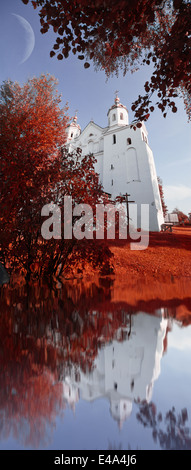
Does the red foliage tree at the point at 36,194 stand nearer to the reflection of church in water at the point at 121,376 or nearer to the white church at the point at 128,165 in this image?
the reflection of church in water at the point at 121,376

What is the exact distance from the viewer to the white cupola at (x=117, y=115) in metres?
30.2

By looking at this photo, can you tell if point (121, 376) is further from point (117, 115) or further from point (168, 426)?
point (117, 115)

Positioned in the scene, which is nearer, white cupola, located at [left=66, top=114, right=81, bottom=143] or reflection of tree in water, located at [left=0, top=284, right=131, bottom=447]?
reflection of tree in water, located at [left=0, top=284, right=131, bottom=447]

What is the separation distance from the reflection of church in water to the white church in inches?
949

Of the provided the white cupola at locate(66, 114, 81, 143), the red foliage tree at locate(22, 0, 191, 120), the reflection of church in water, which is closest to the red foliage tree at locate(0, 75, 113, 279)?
the red foliage tree at locate(22, 0, 191, 120)

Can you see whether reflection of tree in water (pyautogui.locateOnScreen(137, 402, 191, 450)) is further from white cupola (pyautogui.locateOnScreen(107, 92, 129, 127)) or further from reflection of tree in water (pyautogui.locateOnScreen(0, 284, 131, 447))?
white cupola (pyautogui.locateOnScreen(107, 92, 129, 127))

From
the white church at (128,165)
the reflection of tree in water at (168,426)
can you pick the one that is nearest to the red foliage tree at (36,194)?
the reflection of tree in water at (168,426)

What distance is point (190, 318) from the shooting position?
6.99ft

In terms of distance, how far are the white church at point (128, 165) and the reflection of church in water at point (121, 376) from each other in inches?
949

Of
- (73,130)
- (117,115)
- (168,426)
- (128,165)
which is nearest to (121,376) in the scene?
(168,426)

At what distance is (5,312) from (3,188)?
215cm

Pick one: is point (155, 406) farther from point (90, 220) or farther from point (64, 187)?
point (64, 187)

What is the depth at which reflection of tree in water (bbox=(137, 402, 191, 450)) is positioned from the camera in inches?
26.0
